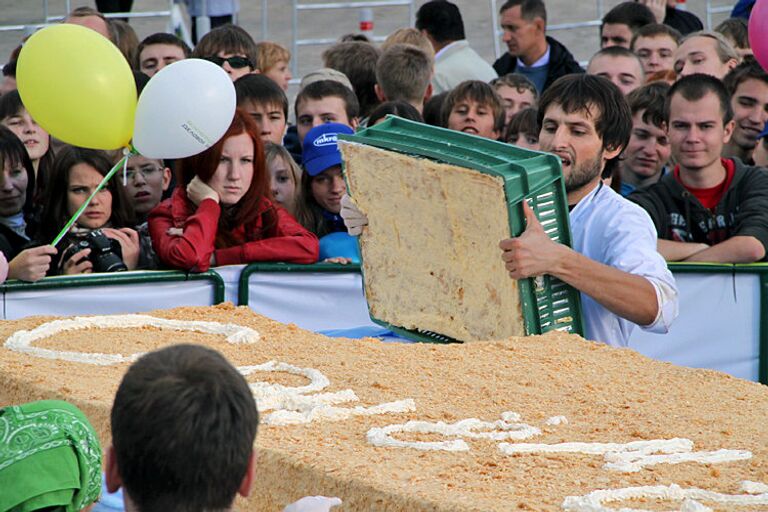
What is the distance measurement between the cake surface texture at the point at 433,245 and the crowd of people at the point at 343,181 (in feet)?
0.44

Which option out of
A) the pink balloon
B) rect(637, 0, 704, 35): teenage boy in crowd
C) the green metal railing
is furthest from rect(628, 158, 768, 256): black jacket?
rect(637, 0, 704, 35): teenage boy in crowd

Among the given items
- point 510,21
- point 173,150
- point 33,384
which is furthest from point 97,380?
point 510,21

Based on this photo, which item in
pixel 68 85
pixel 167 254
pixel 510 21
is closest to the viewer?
pixel 68 85

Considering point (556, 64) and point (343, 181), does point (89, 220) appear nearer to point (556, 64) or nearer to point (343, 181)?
point (343, 181)

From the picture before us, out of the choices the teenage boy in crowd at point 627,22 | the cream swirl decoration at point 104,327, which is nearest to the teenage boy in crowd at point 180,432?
the cream swirl decoration at point 104,327

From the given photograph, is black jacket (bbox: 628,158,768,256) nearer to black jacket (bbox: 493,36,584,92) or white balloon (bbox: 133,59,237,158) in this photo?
white balloon (bbox: 133,59,237,158)

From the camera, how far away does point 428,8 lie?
9398mm

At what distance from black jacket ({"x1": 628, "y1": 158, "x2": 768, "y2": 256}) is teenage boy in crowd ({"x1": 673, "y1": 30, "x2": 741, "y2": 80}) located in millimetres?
1985

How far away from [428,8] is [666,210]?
4109 millimetres

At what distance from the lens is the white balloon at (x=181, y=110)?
16.0 ft

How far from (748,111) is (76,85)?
12.8ft

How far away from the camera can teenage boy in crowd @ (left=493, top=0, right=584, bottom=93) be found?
8812mm

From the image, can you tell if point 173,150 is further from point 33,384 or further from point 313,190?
point 33,384

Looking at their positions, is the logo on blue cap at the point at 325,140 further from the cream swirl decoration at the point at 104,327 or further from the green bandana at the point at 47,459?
the green bandana at the point at 47,459
